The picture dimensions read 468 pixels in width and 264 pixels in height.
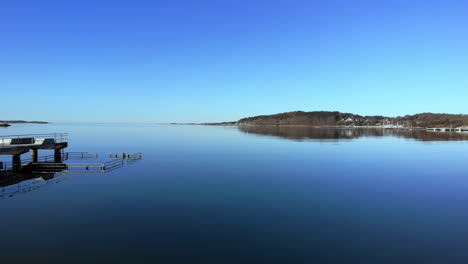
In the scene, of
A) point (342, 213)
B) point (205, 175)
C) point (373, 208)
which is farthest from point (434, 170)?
point (205, 175)

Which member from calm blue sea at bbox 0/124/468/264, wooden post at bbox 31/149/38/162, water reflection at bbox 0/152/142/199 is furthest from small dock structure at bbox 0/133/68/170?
calm blue sea at bbox 0/124/468/264

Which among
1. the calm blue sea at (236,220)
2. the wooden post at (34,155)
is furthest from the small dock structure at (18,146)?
the calm blue sea at (236,220)

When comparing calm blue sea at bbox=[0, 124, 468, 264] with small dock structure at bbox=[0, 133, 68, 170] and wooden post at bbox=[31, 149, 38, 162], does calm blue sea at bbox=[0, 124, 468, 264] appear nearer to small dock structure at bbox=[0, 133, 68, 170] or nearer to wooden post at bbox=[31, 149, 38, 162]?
small dock structure at bbox=[0, 133, 68, 170]

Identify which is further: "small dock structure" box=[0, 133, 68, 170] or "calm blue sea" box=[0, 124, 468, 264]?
"small dock structure" box=[0, 133, 68, 170]

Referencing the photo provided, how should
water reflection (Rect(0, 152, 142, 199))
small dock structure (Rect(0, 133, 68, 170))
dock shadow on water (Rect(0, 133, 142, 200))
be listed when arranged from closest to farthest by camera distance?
1. water reflection (Rect(0, 152, 142, 199))
2. dock shadow on water (Rect(0, 133, 142, 200))
3. small dock structure (Rect(0, 133, 68, 170))

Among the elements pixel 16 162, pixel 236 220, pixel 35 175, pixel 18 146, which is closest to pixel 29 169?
pixel 16 162

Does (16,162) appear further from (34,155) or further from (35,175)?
(34,155)

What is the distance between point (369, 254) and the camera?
13.8 metres

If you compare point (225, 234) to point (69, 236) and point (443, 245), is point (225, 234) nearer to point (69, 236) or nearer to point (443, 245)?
point (69, 236)

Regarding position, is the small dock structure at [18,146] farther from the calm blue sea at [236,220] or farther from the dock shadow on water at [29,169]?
the calm blue sea at [236,220]

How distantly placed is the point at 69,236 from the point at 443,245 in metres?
19.0

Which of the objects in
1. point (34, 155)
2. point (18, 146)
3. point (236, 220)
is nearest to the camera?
point (236, 220)

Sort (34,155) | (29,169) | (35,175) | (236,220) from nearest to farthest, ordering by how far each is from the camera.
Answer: (236,220), (35,175), (29,169), (34,155)

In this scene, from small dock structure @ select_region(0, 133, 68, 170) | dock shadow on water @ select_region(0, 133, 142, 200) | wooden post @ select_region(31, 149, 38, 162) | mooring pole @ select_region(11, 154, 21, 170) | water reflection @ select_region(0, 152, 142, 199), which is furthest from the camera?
wooden post @ select_region(31, 149, 38, 162)
